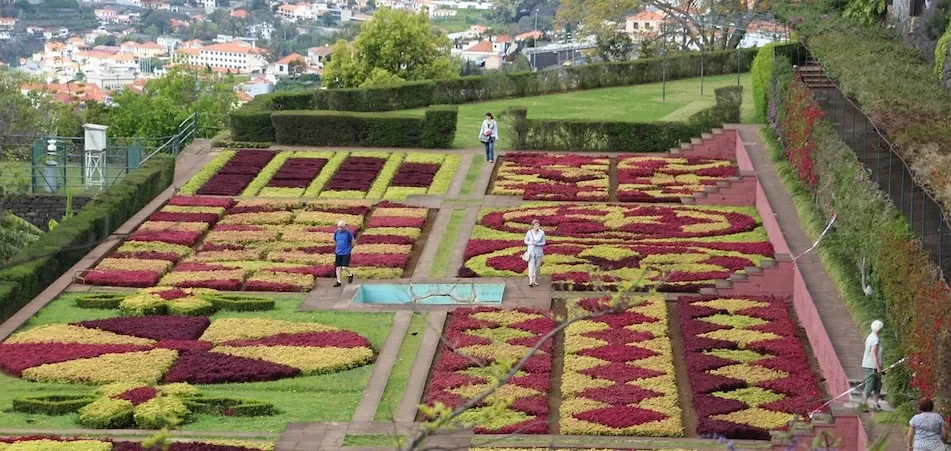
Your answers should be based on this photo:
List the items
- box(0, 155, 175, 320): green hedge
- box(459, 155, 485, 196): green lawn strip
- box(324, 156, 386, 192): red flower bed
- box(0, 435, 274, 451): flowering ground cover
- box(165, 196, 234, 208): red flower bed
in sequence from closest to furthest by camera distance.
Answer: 1. box(0, 435, 274, 451): flowering ground cover
2. box(0, 155, 175, 320): green hedge
3. box(165, 196, 234, 208): red flower bed
4. box(459, 155, 485, 196): green lawn strip
5. box(324, 156, 386, 192): red flower bed

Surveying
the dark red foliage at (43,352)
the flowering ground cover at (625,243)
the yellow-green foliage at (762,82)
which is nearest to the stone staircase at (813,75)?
the yellow-green foliage at (762,82)

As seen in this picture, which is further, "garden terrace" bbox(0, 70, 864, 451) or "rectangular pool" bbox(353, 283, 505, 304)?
"rectangular pool" bbox(353, 283, 505, 304)

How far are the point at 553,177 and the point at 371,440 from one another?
69.6ft

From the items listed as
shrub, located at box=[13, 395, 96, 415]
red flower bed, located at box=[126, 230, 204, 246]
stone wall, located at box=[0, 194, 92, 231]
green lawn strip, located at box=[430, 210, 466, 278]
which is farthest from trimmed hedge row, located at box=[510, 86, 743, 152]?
shrub, located at box=[13, 395, 96, 415]

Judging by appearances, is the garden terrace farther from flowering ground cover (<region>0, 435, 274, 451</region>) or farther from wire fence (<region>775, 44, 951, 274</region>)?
wire fence (<region>775, 44, 951, 274</region>)

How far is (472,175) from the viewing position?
4606cm

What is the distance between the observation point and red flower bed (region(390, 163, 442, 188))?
4491 centimetres

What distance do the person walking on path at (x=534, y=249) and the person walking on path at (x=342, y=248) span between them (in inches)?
139

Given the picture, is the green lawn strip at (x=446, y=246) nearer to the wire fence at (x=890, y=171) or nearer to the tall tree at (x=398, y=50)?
the wire fence at (x=890, y=171)

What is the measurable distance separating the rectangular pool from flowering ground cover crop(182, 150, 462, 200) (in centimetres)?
858

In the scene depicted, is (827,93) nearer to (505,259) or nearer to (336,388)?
(505,259)

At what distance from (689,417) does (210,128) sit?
3393cm

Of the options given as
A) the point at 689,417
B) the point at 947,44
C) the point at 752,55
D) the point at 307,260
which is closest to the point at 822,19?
the point at 752,55

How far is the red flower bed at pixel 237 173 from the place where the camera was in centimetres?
4406
